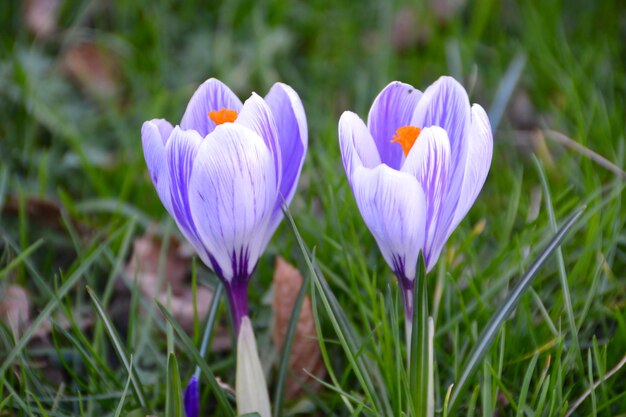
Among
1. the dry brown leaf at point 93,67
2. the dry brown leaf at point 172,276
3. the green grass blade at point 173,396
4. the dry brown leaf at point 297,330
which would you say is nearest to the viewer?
the green grass blade at point 173,396

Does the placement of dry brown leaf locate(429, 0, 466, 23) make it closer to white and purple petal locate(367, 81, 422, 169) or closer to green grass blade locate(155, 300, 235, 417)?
white and purple petal locate(367, 81, 422, 169)

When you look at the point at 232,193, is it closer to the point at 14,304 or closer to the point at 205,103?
the point at 205,103

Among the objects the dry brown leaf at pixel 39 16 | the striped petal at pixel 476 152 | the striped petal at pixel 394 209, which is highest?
the dry brown leaf at pixel 39 16

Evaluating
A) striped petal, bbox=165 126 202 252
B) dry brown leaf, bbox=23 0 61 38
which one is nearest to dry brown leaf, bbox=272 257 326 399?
striped petal, bbox=165 126 202 252

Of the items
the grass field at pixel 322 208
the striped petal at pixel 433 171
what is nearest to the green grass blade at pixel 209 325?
the grass field at pixel 322 208

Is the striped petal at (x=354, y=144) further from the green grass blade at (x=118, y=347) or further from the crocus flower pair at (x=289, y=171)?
the green grass blade at (x=118, y=347)

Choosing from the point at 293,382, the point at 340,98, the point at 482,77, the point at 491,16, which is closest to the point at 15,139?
the point at 340,98
